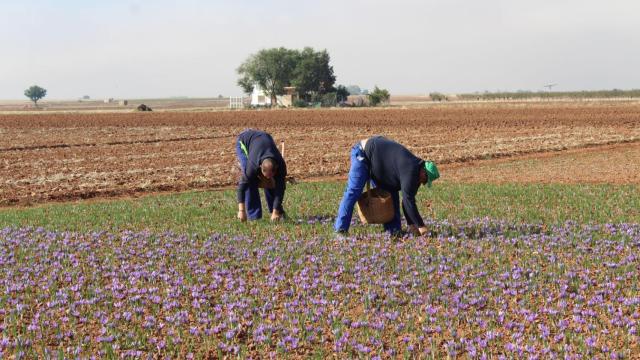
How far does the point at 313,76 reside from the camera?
122m

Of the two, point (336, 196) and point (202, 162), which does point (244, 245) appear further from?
point (202, 162)

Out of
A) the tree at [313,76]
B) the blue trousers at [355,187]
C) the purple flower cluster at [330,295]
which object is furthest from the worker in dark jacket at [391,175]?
the tree at [313,76]

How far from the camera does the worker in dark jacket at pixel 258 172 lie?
38.5 feet

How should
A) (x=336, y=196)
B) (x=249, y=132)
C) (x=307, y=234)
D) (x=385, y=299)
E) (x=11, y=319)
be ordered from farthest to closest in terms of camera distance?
(x=336, y=196) → (x=249, y=132) → (x=307, y=234) → (x=385, y=299) → (x=11, y=319)

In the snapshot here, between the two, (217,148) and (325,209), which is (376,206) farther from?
(217,148)

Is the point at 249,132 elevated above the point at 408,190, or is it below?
above

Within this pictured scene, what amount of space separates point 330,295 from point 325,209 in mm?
6375

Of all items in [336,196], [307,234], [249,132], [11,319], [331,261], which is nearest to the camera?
[11,319]

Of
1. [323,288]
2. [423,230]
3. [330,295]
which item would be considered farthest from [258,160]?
[330,295]

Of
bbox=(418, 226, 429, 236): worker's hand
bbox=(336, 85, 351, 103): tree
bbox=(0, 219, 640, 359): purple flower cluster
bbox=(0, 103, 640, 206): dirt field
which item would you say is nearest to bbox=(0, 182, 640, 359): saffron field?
bbox=(0, 219, 640, 359): purple flower cluster

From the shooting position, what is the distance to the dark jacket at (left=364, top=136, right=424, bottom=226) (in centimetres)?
1025

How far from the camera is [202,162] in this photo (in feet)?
98.4

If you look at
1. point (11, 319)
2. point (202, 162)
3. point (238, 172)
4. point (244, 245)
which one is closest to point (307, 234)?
point (244, 245)

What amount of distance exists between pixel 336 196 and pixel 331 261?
7.28 meters
